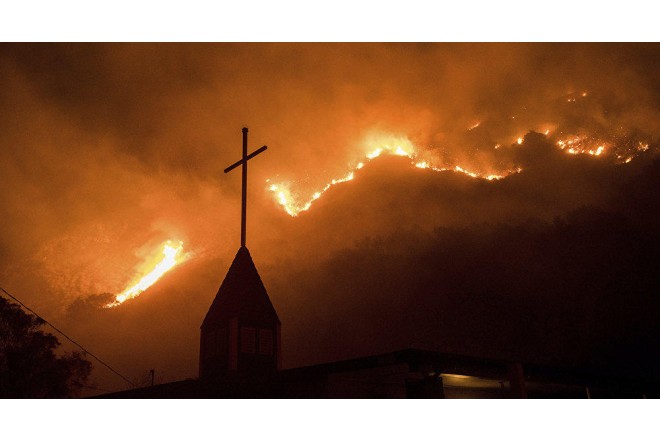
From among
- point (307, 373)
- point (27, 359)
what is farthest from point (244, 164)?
point (27, 359)

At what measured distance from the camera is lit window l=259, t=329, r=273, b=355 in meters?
13.3

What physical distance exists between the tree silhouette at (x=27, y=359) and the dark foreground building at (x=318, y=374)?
13.0 meters

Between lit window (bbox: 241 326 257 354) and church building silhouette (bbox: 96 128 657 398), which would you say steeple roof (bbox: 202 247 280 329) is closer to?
church building silhouette (bbox: 96 128 657 398)

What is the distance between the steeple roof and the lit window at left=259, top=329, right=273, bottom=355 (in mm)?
326

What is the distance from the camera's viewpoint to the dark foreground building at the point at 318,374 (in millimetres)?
10148

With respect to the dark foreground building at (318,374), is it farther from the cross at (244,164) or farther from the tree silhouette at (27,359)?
the tree silhouette at (27,359)

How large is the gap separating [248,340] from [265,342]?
49 centimetres

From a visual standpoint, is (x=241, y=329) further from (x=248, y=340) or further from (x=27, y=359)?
A: (x=27, y=359)

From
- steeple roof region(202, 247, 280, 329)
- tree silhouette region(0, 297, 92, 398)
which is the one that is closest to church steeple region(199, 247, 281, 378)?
steeple roof region(202, 247, 280, 329)

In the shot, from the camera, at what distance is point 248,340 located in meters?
13.1

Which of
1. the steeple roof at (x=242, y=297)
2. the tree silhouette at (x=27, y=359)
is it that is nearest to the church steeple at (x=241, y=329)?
the steeple roof at (x=242, y=297)
